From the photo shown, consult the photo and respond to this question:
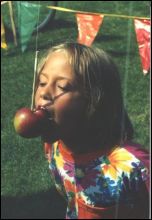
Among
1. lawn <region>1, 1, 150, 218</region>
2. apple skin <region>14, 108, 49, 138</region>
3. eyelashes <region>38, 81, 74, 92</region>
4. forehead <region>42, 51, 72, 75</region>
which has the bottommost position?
lawn <region>1, 1, 150, 218</region>

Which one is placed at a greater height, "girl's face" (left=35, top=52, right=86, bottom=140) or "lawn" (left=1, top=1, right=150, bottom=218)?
"girl's face" (left=35, top=52, right=86, bottom=140)

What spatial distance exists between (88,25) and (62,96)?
2.55m

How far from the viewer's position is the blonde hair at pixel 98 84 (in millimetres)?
2484

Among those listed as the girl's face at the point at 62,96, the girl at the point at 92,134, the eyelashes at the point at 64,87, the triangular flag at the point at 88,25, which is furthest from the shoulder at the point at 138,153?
the triangular flag at the point at 88,25

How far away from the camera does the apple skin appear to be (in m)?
2.24

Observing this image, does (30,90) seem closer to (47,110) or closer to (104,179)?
(104,179)

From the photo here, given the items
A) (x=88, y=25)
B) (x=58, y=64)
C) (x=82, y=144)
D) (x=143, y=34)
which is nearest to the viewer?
(x=58, y=64)

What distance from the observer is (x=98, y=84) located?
99.0 inches

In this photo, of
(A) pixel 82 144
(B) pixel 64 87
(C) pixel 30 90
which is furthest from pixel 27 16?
(B) pixel 64 87

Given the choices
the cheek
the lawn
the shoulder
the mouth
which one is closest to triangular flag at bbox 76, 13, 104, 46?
the lawn

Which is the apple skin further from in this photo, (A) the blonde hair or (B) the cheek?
(A) the blonde hair

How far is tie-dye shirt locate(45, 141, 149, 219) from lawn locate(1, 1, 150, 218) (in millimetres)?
335

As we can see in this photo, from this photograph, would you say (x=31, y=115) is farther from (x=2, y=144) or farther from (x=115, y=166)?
(x=2, y=144)

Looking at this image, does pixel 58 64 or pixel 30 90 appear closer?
pixel 58 64
